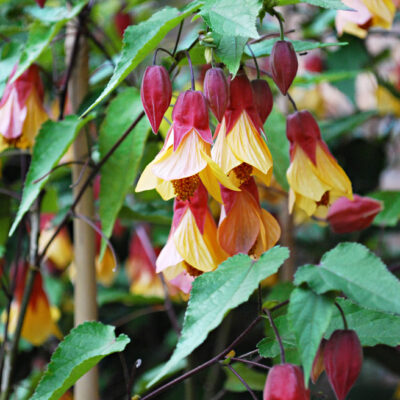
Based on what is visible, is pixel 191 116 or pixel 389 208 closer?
pixel 191 116

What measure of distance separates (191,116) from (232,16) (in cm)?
8

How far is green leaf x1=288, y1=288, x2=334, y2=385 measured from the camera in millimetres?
324

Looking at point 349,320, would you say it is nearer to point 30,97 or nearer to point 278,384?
point 278,384

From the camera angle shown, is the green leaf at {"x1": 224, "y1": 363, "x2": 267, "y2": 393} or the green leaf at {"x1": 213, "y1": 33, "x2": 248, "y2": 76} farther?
the green leaf at {"x1": 224, "y1": 363, "x2": 267, "y2": 393}

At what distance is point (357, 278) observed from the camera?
342mm

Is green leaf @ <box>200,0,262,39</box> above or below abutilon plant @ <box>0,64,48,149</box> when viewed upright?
above

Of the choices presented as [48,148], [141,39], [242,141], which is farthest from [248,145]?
[48,148]

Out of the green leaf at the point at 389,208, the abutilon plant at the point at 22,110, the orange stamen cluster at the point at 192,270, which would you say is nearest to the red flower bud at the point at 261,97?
the orange stamen cluster at the point at 192,270

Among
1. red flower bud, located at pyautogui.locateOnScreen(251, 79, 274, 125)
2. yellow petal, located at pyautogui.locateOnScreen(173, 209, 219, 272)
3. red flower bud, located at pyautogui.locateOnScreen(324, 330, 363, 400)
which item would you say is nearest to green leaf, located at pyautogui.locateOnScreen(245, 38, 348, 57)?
red flower bud, located at pyautogui.locateOnScreen(251, 79, 274, 125)

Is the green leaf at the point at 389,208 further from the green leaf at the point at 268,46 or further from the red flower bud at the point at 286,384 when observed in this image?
the red flower bud at the point at 286,384

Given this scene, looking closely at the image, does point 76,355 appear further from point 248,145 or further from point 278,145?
point 278,145

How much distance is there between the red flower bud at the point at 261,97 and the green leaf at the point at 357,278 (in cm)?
16

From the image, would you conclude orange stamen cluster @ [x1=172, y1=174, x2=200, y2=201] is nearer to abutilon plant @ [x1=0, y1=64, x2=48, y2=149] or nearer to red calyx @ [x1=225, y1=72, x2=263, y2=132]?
red calyx @ [x1=225, y1=72, x2=263, y2=132]

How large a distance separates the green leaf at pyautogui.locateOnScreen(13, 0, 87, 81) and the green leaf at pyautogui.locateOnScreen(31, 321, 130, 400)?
25 centimetres
